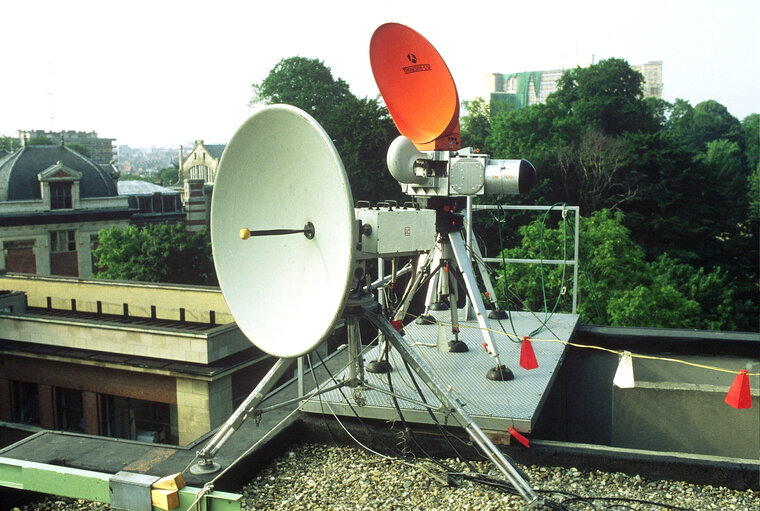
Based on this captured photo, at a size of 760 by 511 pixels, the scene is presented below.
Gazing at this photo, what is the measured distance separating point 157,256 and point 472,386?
40.9m

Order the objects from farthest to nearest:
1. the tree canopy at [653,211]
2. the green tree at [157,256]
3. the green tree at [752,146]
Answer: the green tree at [752,146]
the green tree at [157,256]
the tree canopy at [653,211]

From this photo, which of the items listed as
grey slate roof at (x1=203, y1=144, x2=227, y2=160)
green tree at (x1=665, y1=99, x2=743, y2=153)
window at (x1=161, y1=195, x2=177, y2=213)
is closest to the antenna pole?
window at (x1=161, y1=195, x2=177, y2=213)

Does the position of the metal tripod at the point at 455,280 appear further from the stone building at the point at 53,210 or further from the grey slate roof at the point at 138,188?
the grey slate roof at the point at 138,188

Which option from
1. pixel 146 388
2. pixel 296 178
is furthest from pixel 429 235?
pixel 146 388

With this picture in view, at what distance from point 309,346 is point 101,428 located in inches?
939

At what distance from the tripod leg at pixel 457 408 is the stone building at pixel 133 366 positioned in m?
18.7

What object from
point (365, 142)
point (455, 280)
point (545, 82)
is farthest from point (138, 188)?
point (545, 82)

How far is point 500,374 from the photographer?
7.29 metres

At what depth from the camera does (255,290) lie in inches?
211

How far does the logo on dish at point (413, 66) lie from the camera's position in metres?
7.86

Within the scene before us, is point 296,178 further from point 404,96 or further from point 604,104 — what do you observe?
point 604,104

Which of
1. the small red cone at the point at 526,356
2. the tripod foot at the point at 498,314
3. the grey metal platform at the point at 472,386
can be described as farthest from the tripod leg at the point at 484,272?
the small red cone at the point at 526,356

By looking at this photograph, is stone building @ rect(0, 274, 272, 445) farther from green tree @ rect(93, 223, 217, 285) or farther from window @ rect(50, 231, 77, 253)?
window @ rect(50, 231, 77, 253)

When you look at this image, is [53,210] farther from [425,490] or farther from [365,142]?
[425,490]
